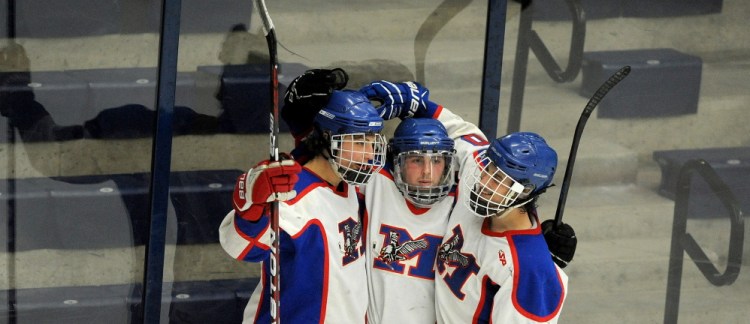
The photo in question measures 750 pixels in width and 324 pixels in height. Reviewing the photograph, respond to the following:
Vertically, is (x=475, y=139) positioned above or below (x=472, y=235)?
above

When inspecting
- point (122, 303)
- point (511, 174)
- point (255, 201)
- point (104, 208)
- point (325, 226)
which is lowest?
point (122, 303)

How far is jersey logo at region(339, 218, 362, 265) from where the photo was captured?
11.4 ft

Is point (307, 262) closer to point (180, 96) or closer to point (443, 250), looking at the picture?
point (443, 250)

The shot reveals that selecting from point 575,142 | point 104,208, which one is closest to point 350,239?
point 575,142

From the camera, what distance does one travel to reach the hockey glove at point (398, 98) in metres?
3.62

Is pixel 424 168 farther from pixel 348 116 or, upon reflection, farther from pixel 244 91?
pixel 244 91

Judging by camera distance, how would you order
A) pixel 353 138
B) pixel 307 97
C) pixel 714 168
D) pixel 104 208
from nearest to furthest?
pixel 353 138 < pixel 307 97 < pixel 104 208 < pixel 714 168

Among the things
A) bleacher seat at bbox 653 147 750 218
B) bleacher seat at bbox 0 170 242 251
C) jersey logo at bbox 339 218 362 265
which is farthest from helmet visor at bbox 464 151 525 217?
bleacher seat at bbox 653 147 750 218

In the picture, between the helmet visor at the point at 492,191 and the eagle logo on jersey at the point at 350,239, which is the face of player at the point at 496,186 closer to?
the helmet visor at the point at 492,191

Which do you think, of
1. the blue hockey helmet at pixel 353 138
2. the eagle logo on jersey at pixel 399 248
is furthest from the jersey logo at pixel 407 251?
the blue hockey helmet at pixel 353 138

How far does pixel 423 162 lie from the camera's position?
134 inches

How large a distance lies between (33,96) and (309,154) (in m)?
0.95

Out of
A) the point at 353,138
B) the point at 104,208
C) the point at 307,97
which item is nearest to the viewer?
the point at 353,138

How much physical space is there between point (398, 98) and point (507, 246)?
599 mm
